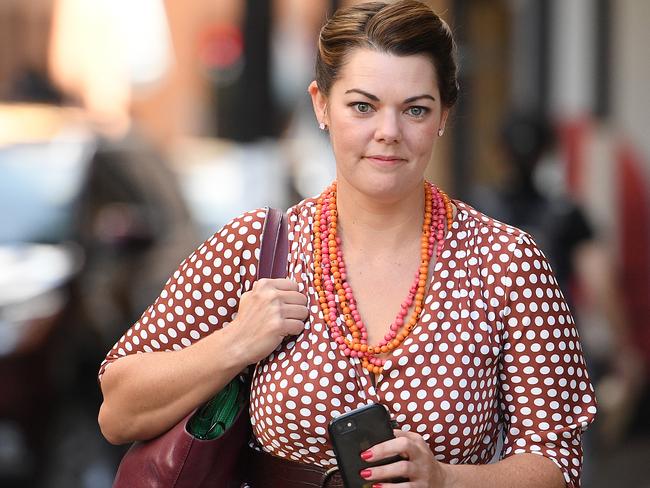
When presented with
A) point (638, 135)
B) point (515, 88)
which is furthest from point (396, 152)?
point (515, 88)

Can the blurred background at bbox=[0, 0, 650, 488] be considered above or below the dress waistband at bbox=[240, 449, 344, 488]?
below

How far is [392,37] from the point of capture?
2637mm

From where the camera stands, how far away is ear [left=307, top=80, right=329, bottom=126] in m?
2.80

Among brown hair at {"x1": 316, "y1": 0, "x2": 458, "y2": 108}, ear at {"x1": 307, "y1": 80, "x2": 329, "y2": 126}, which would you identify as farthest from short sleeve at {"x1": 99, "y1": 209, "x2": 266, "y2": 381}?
brown hair at {"x1": 316, "y1": 0, "x2": 458, "y2": 108}

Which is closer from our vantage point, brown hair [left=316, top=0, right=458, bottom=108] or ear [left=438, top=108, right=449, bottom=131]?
brown hair [left=316, top=0, right=458, bottom=108]

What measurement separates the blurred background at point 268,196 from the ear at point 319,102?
12.6 inches

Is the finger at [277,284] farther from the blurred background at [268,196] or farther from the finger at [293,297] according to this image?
the blurred background at [268,196]

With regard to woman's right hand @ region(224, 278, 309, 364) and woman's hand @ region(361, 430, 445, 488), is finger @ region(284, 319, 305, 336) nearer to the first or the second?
woman's right hand @ region(224, 278, 309, 364)

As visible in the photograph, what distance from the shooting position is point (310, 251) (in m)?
2.79

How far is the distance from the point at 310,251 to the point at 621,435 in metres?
6.31

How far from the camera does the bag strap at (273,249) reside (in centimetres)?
276

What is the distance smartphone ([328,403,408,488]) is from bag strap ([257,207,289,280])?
0.39 metres

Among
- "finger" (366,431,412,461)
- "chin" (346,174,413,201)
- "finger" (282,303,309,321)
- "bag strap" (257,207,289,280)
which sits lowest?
"finger" (366,431,412,461)

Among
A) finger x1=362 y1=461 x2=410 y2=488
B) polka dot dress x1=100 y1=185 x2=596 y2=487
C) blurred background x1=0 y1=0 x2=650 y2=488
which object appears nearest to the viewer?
finger x1=362 y1=461 x2=410 y2=488
